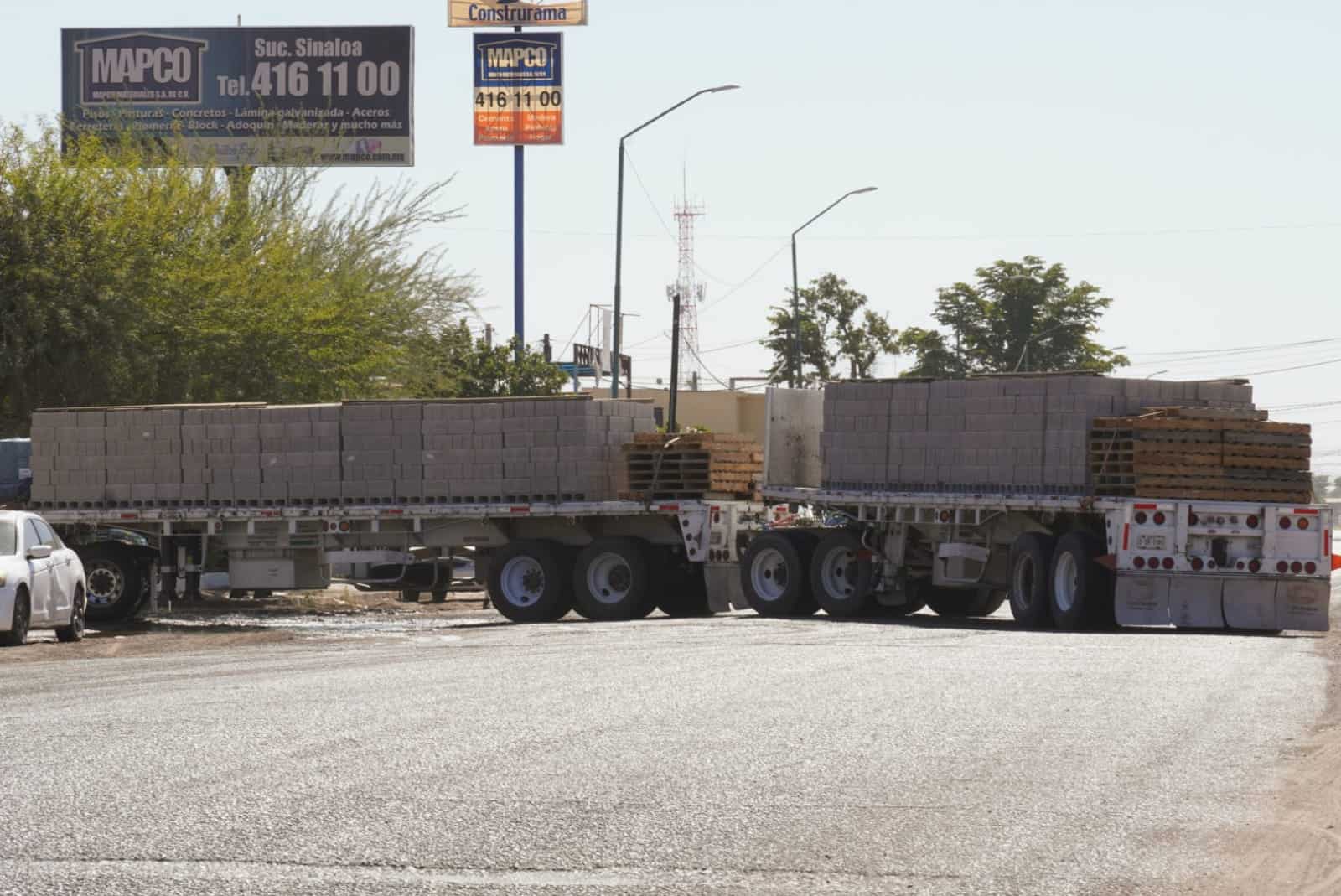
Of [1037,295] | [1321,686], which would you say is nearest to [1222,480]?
[1321,686]

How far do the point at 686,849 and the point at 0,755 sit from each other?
4707 millimetres

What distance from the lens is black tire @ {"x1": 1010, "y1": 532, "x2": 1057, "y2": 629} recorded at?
23.4 metres

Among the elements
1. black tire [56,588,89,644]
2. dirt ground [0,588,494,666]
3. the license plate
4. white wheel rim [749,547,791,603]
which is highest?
the license plate

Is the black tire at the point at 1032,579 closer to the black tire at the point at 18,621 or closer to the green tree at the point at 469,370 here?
the black tire at the point at 18,621

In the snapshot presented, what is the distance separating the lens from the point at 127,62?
2087 inches

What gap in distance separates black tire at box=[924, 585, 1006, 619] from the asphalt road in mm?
10735

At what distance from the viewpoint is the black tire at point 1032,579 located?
2344 cm

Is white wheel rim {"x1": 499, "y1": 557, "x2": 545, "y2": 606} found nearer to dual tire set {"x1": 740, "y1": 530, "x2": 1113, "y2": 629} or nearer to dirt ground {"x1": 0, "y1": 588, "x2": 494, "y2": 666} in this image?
dirt ground {"x1": 0, "y1": 588, "x2": 494, "y2": 666}

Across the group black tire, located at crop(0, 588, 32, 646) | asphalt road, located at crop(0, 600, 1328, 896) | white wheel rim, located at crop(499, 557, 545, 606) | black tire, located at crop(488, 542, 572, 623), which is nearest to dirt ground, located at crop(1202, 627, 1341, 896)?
asphalt road, located at crop(0, 600, 1328, 896)

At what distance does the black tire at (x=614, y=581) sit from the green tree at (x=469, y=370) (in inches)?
652

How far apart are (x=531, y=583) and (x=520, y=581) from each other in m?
0.16

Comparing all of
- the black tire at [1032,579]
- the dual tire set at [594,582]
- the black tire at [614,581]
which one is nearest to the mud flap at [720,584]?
the dual tire set at [594,582]

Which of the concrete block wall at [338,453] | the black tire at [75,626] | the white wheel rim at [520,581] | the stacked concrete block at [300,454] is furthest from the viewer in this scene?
the stacked concrete block at [300,454]

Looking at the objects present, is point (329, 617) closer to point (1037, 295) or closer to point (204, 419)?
point (204, 419)
